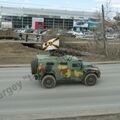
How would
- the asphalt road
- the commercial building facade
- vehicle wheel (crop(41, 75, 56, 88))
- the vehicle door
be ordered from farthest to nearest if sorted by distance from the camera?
1. the commercial building facade
2. the vehicle door
3. vehicle wheel (crop(41, 75, 56, 88))
4. the asphalt road

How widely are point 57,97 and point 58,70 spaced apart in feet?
6.48

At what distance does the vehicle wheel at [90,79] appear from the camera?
1672cm

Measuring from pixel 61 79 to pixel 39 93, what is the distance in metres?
1.59

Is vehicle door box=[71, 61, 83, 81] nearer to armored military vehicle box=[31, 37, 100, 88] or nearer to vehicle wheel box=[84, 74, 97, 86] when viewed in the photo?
armored military vehicle box=[31, 37, 100, 88]

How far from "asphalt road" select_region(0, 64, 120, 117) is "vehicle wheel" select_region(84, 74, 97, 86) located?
268mm

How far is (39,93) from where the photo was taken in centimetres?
1534

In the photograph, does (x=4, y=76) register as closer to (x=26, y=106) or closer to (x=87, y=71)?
(x=87, y=71)

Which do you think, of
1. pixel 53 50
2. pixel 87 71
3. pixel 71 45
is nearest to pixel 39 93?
pixel 87 71

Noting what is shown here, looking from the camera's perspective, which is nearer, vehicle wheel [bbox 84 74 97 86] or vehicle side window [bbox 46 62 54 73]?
vehicle side window [bbox 46 62 54 73]

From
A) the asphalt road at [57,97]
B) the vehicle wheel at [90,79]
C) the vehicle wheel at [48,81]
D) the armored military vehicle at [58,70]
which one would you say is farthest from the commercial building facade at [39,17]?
the vehicle wheel at [48,81]

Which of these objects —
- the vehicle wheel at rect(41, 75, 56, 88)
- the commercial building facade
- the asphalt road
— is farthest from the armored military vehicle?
the commercial building facade

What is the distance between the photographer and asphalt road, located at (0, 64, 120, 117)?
1268 centimetres

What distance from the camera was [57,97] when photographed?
14.6 metres

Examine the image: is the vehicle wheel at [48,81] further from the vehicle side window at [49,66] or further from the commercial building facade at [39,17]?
the commercial building facade at [39,17]
